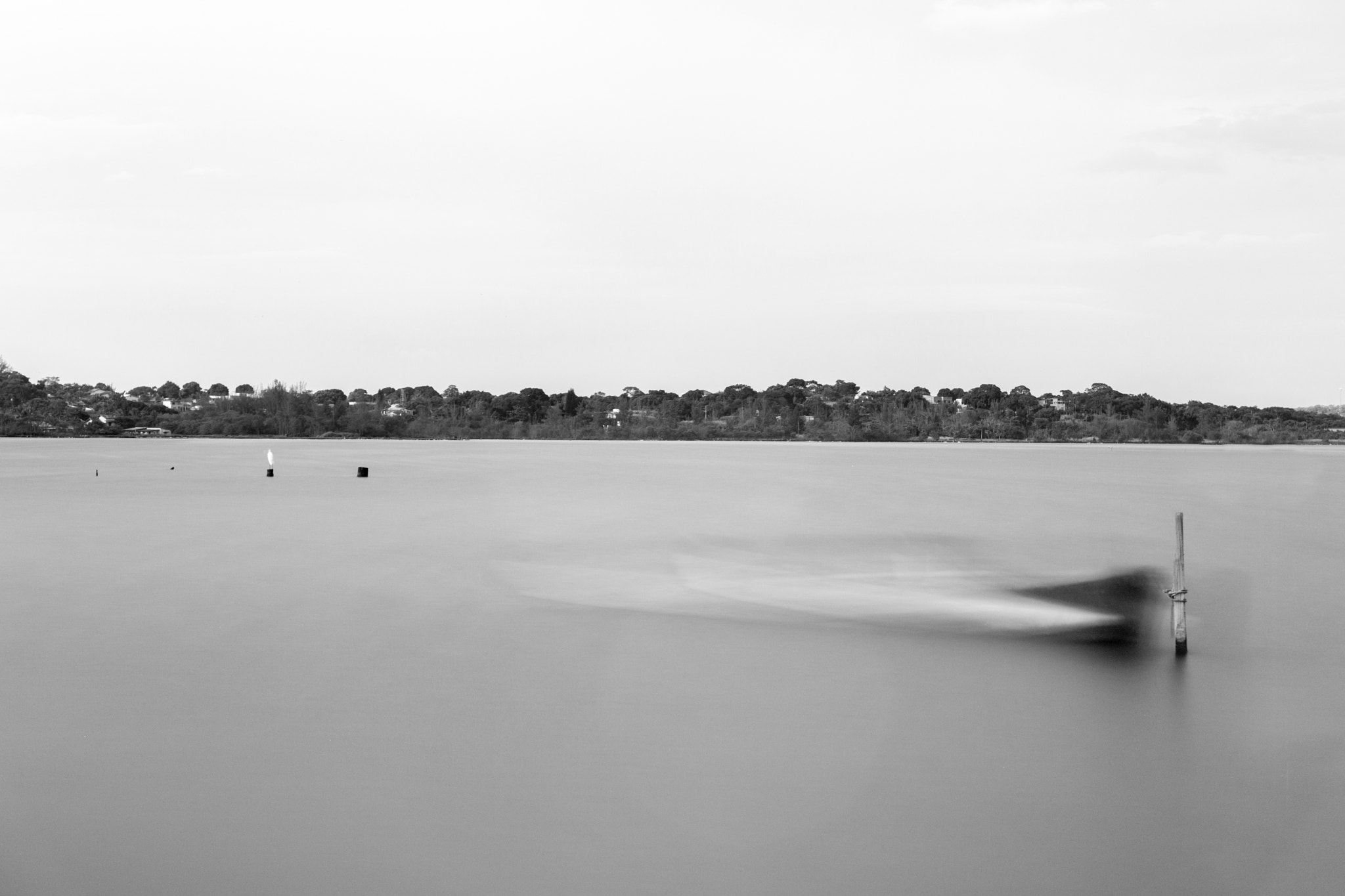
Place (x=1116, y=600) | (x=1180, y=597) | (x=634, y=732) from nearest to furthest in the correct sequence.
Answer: (x=634, y=732), (x=1180, y=597), (x=1116, y=600)

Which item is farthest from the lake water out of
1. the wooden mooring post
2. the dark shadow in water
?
the dark shadow in water

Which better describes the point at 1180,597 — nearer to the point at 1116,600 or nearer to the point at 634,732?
the point at 1116,600

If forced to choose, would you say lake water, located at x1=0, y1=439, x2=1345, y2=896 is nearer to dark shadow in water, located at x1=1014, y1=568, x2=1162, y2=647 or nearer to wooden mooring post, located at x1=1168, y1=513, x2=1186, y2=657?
wooden mooring post, located at x1=1168, y1=513, x2=1186, y2=657

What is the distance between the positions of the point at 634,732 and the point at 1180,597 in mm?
7052

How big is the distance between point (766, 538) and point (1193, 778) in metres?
20.1

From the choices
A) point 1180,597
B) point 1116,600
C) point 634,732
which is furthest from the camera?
point 1116,600

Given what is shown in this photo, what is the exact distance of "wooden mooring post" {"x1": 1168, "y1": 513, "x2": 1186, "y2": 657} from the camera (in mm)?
12922

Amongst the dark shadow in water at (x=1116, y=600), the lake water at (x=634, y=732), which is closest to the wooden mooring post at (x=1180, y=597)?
the lake water at (x=634, y=732)

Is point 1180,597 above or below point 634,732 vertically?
above

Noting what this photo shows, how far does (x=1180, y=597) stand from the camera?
13023 mm

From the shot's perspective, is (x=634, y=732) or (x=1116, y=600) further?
(x=1116, y=600)

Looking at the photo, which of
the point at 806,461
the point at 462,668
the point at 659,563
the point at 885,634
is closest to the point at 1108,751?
the point at 885,634

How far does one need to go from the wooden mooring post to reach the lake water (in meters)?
0.26

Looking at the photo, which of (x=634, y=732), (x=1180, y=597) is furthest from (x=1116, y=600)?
(x=634, y=732)
